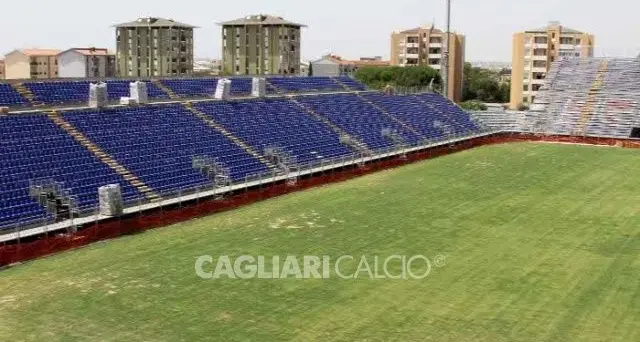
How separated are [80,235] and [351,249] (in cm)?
979

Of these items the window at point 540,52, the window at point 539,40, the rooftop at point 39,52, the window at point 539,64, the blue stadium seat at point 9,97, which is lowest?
the blue stadium seat at point 9,97

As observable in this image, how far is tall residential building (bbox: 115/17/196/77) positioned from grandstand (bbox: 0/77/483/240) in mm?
51579

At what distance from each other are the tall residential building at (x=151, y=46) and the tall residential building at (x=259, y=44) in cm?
710

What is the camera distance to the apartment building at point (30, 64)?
121 metres

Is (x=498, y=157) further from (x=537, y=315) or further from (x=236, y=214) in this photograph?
(x=537, y=315)

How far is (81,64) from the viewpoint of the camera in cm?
10231

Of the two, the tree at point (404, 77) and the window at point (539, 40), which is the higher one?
the window at point (539, 40)

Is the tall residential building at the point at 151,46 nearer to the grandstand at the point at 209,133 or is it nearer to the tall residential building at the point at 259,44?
the tall residential building at the point at 259,44

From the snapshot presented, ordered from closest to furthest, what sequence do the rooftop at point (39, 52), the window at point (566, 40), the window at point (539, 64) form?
the window at point (539, 64)
the window at point (566, 40)
the rooftop at point (39, 52)

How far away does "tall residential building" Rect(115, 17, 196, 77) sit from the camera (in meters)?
103

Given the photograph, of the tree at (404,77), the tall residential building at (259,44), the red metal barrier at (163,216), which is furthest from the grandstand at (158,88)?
the tree at (404,77)

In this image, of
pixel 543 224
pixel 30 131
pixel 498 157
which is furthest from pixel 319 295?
pixel 498 157

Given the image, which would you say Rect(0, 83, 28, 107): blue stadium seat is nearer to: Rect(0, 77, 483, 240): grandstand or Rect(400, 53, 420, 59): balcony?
Rect(0, 77, 483, 240): grandstand

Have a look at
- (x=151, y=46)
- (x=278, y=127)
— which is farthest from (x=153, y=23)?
(x=278, y=127)
